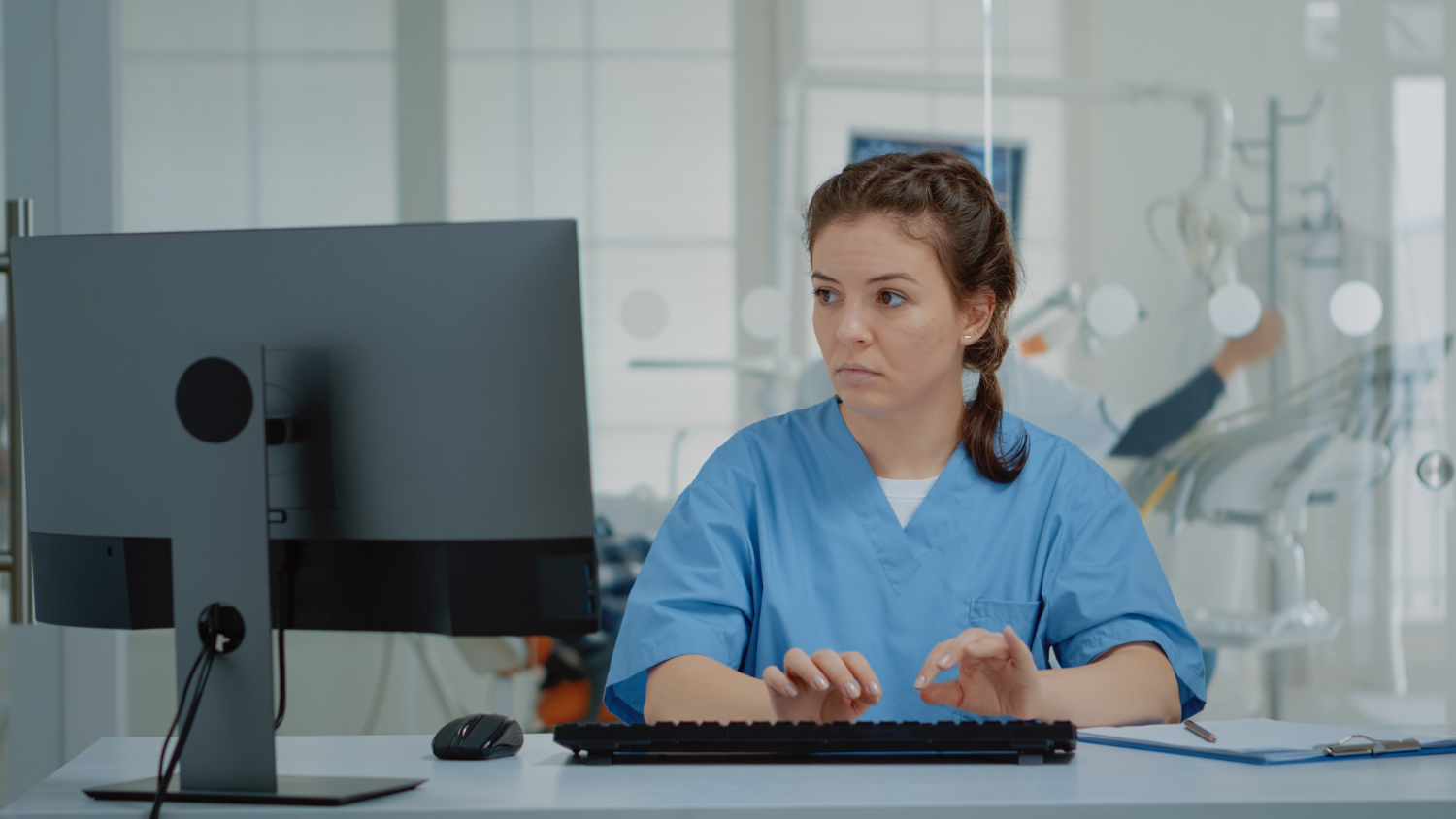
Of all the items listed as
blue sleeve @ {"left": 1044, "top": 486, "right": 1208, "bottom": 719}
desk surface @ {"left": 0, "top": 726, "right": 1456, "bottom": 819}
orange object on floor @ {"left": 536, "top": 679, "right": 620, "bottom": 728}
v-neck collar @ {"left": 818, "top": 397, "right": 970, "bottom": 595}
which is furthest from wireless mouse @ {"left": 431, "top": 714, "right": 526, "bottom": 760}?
orange object on floor @ {"left": 536, "top": 679, "right": 620, "bottom": 728}

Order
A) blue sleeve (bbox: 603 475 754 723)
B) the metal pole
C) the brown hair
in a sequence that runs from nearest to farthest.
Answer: blue sleeve (bbox: 603 475 754 723) → the brown hair → the metal pole

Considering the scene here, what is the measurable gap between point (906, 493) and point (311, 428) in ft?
2.23

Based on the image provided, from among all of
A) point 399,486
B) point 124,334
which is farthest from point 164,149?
point 399,486

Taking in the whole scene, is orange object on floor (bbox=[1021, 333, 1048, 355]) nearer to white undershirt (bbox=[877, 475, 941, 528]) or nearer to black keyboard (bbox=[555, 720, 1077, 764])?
white undershirt (bbox=[877, 475, 941, 528])

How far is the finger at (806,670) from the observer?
3.10 feet

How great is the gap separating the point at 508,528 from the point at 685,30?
1.55 meters

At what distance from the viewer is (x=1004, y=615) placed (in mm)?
1254

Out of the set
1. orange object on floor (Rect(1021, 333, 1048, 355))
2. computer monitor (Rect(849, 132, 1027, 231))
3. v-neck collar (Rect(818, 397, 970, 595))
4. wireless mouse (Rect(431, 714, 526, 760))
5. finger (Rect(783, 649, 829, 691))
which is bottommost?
wireless mouse (Rect(431, 714, 526, 760))

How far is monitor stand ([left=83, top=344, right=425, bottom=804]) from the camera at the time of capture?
829 millimetres

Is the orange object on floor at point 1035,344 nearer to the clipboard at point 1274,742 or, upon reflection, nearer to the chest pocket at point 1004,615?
the chest pocket at point 1004,615

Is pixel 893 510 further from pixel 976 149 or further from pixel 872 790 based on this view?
pixel 976 149

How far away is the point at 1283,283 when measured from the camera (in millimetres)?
2232

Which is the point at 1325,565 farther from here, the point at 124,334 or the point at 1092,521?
the point at 124,334

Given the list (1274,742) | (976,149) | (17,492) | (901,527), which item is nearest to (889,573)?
(901,527)
